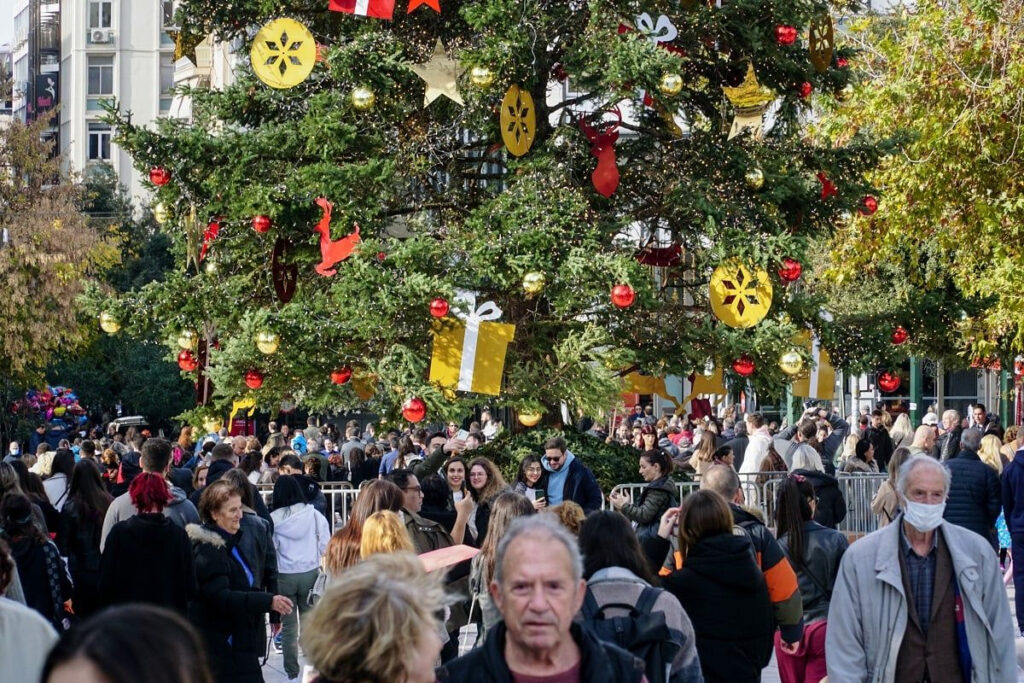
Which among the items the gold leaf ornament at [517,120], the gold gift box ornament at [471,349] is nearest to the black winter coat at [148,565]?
the gold gift box ornament at [471,349]

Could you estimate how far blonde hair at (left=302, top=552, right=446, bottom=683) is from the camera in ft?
12.6

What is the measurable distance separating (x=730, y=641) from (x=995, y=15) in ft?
61.2

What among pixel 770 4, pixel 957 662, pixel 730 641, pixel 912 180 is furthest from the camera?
pixel 912 180

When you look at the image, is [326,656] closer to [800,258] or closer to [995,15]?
[800,258]

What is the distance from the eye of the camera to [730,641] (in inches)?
281

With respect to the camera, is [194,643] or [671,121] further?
[671,121]

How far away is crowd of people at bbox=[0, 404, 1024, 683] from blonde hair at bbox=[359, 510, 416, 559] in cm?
1

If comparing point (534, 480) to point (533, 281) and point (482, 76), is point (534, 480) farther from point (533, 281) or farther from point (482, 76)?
point (482, 76)

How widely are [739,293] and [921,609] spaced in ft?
35.0

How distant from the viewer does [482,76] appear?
1666cm

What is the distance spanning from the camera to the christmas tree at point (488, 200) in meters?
16.7

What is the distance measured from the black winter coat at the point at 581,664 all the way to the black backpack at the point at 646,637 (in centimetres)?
99

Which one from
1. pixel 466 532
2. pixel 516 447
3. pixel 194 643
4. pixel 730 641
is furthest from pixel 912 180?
pixel 194 643

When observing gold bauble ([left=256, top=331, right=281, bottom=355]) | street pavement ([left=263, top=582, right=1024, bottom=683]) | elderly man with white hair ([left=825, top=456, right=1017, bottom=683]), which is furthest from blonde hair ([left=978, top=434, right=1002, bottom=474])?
elderly man with white hair ([left=825, top=456, right=1017, bottom=683])
